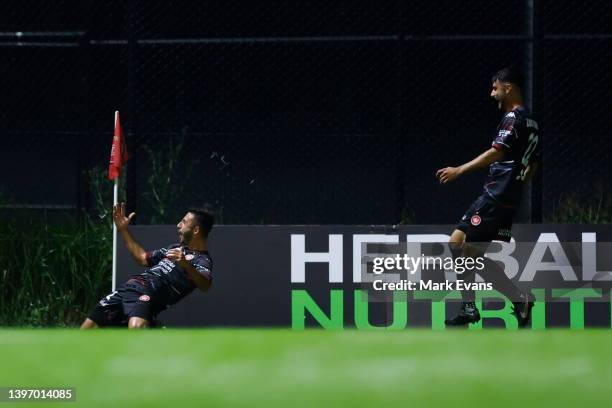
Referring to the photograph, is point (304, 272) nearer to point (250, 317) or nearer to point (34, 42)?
point (250, 317)

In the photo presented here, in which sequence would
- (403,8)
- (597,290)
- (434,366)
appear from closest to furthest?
(434,366), (597,290), (403,8)

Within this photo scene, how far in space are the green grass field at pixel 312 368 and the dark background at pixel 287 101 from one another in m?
7.30

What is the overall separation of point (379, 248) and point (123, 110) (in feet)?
9.59

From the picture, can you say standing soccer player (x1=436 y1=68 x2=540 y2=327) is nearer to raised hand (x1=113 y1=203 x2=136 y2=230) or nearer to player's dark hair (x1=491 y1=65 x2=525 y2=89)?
player's dark hair (x1=491 y1=65 x2=525 y2=89)

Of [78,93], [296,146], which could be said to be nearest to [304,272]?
[296,146]

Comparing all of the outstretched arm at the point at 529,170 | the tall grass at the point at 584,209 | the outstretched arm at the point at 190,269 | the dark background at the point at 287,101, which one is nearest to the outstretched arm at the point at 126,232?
the outstretched arm at the point at 190,269

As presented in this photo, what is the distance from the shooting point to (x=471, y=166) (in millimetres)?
8547

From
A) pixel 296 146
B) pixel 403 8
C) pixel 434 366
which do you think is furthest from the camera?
pixel 296 146

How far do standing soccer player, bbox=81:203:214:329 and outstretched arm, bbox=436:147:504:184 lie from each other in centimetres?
188

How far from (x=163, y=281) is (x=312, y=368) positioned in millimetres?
6026

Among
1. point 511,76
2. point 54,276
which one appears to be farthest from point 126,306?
point 511,76

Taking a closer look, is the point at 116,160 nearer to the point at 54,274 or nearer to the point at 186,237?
the point at 186,237

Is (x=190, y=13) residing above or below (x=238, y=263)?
above

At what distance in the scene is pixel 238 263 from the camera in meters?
9.72
